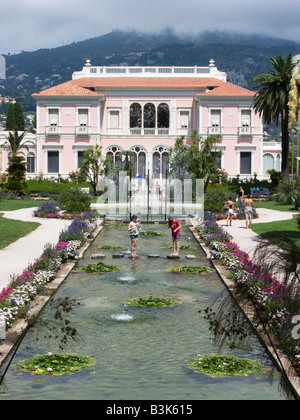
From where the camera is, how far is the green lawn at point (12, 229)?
758 inches

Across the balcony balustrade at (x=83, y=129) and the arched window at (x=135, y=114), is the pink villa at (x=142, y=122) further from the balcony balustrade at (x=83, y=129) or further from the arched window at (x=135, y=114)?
the arched window at (x=135, y=114)

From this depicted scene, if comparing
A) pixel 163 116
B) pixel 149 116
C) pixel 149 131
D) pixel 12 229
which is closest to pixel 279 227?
pixel 12 229

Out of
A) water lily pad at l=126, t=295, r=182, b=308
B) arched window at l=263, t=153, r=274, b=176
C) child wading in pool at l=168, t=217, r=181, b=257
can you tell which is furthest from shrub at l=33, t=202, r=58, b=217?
arched window at l=263, t=153, r=274, b=176

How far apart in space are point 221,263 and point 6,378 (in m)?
9.08

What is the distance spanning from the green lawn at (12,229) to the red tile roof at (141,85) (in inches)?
1201

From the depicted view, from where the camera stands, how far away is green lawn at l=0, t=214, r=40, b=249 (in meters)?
19.3

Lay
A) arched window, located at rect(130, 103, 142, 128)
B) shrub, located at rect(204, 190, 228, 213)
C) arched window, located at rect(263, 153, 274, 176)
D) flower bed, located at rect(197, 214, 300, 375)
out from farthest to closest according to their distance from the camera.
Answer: arched window, located at rect(130, 103, 142, 128) → arched window, located at rect(263, 153, 274, 176) → shrub, located at rect(204, 190, 228, 213) → flower bed, located at rect(197, 214, 300, 375)

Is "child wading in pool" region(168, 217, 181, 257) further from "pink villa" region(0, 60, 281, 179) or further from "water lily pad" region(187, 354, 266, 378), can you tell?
"pink villa" region(0, 60, 281, 179)

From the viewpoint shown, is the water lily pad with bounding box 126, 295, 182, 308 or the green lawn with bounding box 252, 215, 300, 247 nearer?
the water lily pad with bounding box 126, 295, 182, 308

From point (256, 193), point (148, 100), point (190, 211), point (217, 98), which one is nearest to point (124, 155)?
point (148, 100)

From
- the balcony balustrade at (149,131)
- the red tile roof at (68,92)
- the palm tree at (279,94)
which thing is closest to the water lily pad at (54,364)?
the palm tree at (279,94)

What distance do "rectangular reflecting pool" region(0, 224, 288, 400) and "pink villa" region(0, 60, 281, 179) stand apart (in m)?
41.3

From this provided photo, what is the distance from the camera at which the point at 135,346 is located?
867 cm

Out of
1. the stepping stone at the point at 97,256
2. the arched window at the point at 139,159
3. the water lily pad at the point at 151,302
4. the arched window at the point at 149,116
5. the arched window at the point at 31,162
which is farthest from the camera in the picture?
the arched window at the point at 149,116
